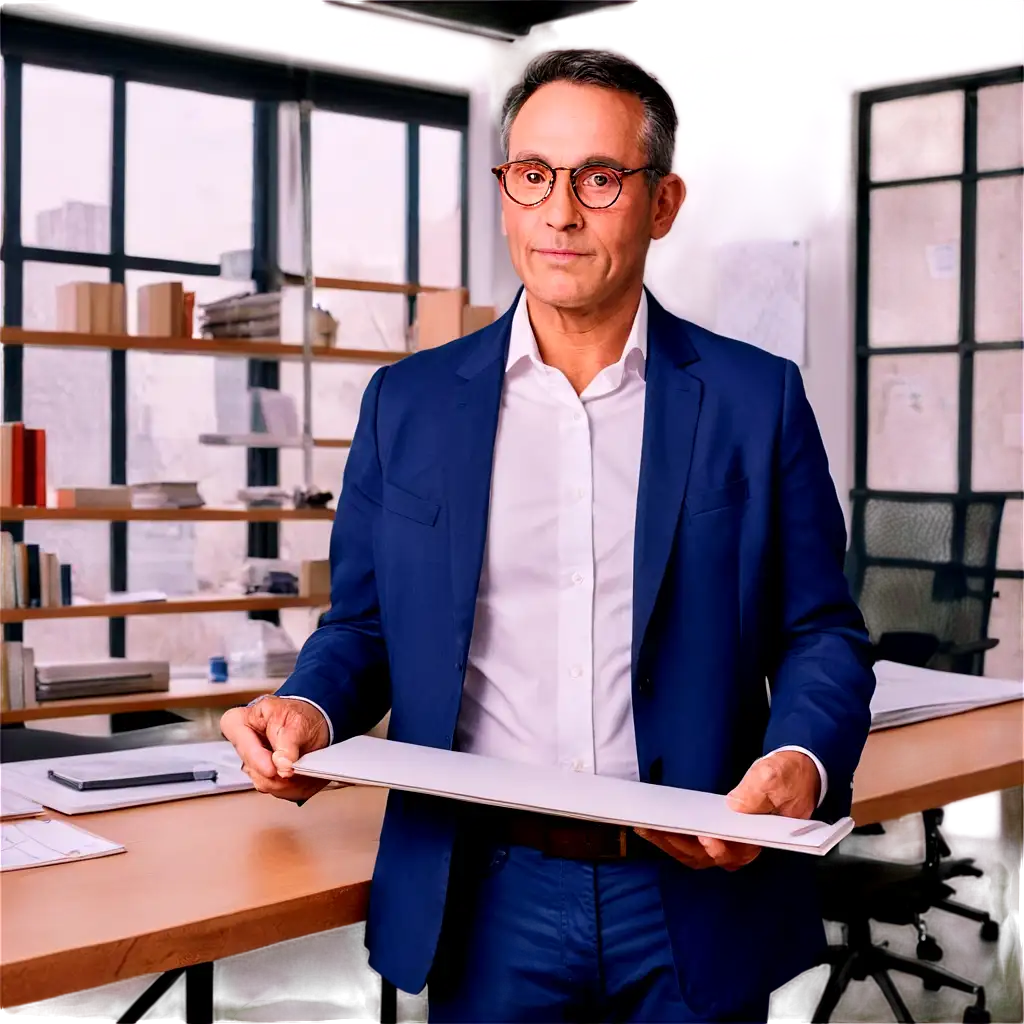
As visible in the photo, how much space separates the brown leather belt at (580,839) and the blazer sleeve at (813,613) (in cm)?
17

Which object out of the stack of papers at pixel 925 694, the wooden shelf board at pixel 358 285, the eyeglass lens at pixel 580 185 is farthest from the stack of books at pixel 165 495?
the eyeglass lens at pixel 580 185

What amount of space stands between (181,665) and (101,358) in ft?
4.23

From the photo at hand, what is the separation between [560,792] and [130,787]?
2.94ft

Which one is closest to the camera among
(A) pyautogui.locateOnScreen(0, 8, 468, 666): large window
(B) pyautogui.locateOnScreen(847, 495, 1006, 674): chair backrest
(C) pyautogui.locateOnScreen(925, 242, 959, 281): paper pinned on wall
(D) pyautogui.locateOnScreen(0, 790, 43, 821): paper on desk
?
(D) pyautogui.locateOnScreen(0, 790, 43, 821): paper on desk

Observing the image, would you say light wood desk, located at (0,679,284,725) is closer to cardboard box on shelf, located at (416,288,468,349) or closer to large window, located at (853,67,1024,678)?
cardboard box on shelf, located at (416,288,468,349)

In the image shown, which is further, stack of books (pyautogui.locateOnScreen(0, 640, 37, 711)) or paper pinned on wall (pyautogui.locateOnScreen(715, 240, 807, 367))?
paper pinned on wall (pyautogui.locateOnScreen(715, 240, 807, 367))

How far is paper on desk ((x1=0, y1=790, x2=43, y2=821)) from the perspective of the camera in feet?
5.87

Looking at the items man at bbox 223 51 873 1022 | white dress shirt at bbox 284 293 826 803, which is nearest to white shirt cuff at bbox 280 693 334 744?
man at bbox 223 51 873 1022

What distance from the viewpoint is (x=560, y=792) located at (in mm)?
1278

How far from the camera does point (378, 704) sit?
1592mm

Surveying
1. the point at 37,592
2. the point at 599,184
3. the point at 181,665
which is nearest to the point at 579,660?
the point at 599,184

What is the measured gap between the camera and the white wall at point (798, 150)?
5676mm

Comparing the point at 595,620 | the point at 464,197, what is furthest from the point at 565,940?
the point at 464,197

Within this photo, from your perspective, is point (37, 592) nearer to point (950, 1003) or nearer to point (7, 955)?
point (950, 1003)
